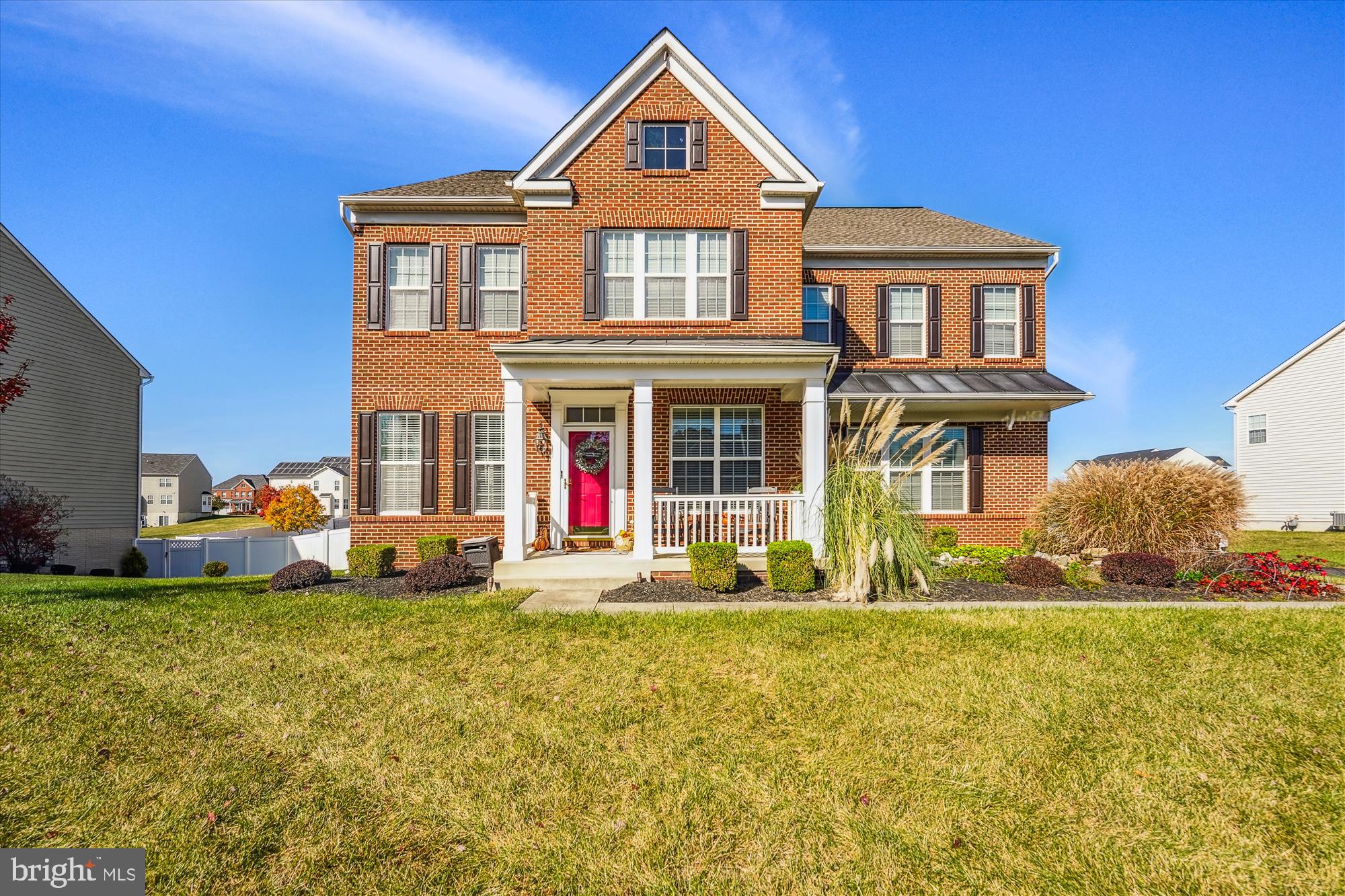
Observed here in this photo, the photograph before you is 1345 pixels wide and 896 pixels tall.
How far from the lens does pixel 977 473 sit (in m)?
13.9

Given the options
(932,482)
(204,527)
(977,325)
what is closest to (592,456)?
(932,482)

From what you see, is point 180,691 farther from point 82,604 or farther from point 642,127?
point 642,127

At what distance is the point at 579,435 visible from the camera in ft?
42.9

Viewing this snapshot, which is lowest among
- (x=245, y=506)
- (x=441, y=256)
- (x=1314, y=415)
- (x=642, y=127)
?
(x=245, y=506)

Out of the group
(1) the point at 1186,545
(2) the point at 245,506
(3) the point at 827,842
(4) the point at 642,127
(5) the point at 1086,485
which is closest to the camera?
(3) the point at 827,842

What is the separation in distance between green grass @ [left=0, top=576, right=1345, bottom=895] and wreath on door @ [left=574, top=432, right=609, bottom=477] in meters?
6.42

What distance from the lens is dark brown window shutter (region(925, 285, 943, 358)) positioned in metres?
14.3

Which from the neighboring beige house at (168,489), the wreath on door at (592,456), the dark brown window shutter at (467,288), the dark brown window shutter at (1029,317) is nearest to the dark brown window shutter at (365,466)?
the dark brown window shutter at (467,288)

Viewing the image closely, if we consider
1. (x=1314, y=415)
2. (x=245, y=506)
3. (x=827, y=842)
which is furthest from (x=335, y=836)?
(x=245, y=506)

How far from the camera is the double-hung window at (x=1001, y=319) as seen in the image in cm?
1441

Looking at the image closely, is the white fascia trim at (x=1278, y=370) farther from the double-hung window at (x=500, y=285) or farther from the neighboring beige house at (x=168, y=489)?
the neighboring beige house at (x=168, y=489)

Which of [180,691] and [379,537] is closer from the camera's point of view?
[180,691]

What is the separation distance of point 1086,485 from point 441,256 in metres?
12.8

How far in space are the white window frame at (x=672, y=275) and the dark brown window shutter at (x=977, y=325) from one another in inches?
236
